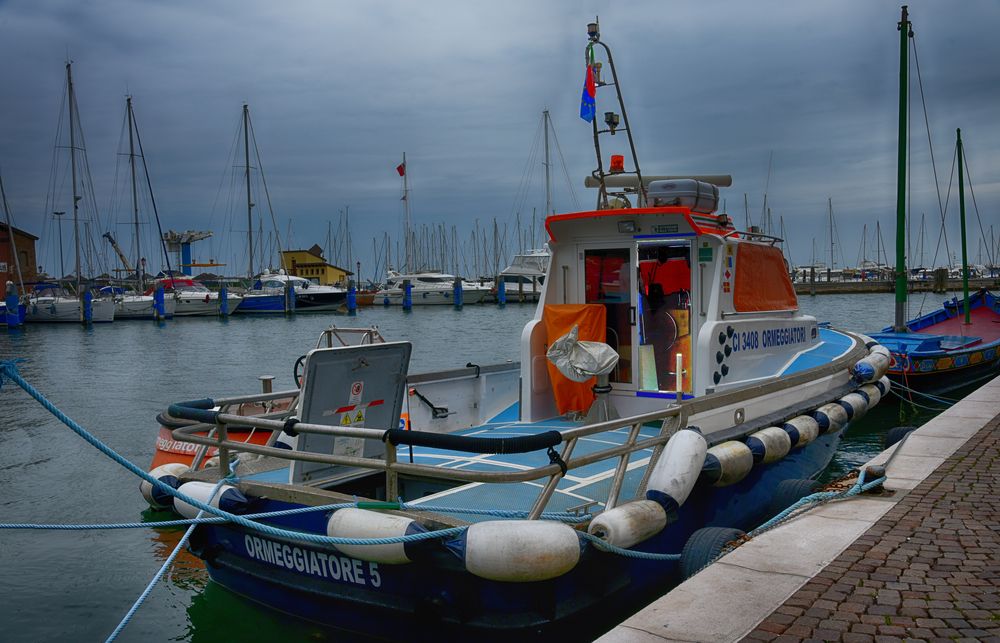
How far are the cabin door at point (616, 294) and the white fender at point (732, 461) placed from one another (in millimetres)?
2404

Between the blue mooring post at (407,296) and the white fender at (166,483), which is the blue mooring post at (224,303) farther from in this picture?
the white fender at (166,483)

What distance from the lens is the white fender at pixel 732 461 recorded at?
6.28 metres

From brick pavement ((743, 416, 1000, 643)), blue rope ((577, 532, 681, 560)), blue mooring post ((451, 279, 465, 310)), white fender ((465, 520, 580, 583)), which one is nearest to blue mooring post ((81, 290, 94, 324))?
blue mooring post ((451, 279, 465, 310))

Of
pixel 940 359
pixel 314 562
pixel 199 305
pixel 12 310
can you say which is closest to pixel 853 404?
pixel 314 562

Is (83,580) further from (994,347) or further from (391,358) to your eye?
(994,347)

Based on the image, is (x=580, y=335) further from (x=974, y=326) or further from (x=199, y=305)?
(x=199, y=305)

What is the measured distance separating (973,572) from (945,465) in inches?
112

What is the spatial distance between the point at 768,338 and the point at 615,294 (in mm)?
1972

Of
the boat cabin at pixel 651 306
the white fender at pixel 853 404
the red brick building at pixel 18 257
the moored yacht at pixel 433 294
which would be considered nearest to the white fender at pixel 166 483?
the boat cabin at pixel 651 306

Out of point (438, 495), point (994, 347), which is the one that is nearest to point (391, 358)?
point (438, 495)

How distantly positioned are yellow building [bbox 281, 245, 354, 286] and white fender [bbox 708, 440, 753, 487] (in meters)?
83.6

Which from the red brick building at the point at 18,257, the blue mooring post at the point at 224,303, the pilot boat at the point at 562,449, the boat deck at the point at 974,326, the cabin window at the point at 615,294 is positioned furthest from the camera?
the red brick building at the point at 18,257

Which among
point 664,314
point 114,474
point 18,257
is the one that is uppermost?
point 18,257

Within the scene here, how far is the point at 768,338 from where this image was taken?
959 centimetres
